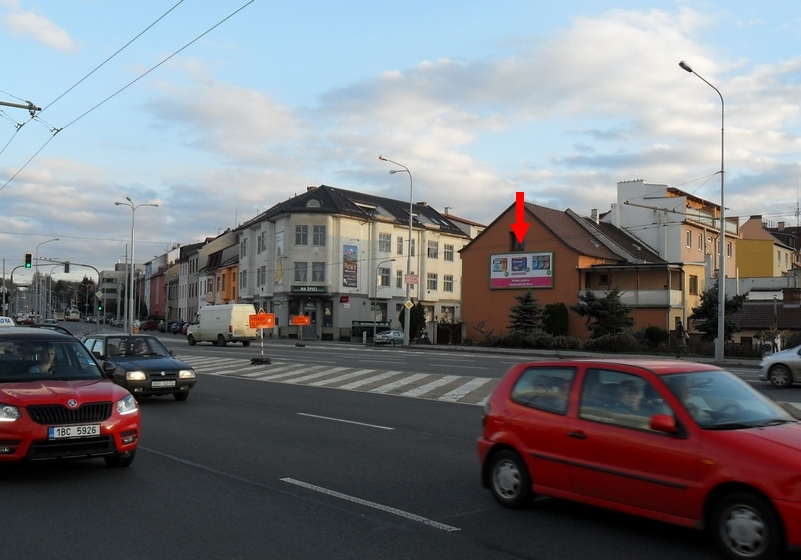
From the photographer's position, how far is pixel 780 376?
19875 mm

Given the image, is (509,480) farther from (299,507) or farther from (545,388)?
(299,507)

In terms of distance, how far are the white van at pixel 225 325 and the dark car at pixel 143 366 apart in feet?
98.2

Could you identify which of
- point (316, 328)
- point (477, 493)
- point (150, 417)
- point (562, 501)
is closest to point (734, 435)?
point (562, 501)

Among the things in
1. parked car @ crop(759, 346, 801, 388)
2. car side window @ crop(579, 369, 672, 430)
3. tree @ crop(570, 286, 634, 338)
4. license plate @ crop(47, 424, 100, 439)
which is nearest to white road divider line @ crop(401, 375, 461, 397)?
parked car @ crop(759, 346, 801, 388)

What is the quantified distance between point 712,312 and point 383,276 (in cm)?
3792

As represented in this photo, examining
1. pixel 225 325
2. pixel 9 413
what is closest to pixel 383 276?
pixel 225 325

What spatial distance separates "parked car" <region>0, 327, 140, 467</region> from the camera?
779 centimetres

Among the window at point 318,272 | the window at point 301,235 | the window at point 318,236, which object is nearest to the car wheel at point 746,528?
the window at point 318,272

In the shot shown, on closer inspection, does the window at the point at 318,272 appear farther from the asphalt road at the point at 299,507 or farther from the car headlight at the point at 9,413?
the car headlight at the point at 9,413

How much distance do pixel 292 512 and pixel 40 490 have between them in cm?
283

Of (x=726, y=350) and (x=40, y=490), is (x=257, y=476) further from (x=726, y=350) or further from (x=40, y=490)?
(x=726, y=350)

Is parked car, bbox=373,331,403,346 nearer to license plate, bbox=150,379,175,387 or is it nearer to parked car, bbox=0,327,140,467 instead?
license plate, bbox=150,379,175,387

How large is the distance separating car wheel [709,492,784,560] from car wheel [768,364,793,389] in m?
16.1

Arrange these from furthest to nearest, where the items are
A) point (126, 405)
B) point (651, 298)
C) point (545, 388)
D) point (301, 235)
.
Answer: point (301, 235) < point (651, 298) < point (126, 405) < point (545, 388)
